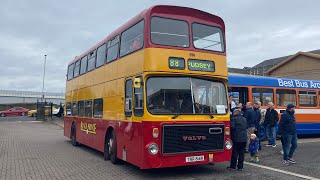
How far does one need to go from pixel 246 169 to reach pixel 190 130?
7.88 feet

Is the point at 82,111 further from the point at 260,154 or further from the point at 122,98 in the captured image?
the point at 260,154

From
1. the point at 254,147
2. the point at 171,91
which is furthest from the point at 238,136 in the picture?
the point at 171,91

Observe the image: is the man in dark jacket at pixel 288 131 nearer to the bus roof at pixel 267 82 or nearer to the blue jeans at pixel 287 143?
the blue jeans at pixel 287 143

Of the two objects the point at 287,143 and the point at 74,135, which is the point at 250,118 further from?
the point at 74,135

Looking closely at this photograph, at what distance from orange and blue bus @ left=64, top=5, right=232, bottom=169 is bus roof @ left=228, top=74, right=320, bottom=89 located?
244 inches

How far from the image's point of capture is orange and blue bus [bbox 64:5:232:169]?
8.91 m

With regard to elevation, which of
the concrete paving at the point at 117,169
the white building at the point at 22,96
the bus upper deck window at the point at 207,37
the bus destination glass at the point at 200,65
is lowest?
the concrete paving at the point at 117,169

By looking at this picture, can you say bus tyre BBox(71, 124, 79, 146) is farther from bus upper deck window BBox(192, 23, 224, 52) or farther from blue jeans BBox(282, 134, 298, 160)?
blue jeans BBox(282, 134, 298, 160)

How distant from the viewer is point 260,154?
13031 mm

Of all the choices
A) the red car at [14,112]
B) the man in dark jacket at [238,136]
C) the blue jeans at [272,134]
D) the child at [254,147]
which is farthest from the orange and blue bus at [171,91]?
the red car at [14,112]

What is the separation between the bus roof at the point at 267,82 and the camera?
53.9 feet

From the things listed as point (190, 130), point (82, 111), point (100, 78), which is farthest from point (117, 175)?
point (82, 111)

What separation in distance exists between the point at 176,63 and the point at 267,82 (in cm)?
940

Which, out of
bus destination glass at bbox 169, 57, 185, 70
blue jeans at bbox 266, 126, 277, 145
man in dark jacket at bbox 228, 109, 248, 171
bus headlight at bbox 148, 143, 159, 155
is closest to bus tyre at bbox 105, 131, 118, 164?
bus headlight at bbox 148, 143, 159, 155
